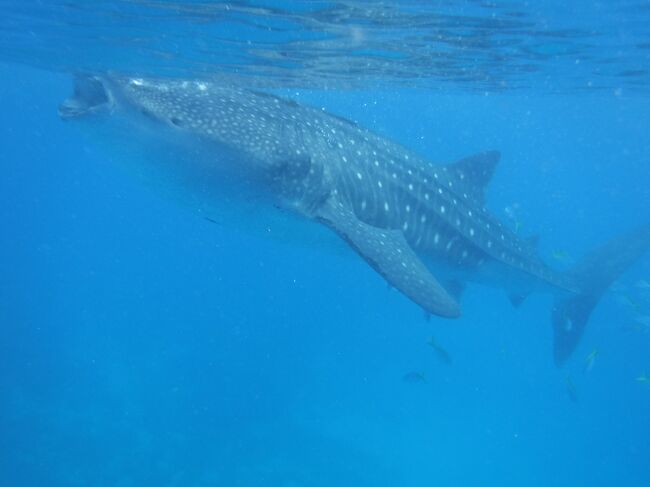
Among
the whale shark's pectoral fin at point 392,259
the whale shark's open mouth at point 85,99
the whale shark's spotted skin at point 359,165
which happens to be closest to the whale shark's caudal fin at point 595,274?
the whale shark's spotted skin at point 359,165

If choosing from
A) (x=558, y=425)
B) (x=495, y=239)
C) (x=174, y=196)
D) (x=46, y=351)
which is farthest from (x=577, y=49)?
(x=558, y=425)

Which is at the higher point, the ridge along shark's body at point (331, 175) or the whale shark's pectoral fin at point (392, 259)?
the ridge along shark's body at point (331, 175)

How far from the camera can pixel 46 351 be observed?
30.9m

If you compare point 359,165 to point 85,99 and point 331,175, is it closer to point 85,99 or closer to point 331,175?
point 331,175

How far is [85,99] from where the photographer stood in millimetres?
5305

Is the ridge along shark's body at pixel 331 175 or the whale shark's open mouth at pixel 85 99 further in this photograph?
the ridge along shark's body at pixel 331 175

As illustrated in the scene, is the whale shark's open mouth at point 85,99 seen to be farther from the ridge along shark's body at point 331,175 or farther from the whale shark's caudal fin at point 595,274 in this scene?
the whale shark's caudal fin at point 595,274

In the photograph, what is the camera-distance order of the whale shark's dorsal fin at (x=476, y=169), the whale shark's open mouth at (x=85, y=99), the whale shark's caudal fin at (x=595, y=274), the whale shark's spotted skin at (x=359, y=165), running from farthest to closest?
the whale shark's caudal fin at (x=595, y=274) → the whale shark's dorsal fin at (x=476, y=169) → the whale shark's spotted skin at (x=359, y=165) → the whale shark's open mouth at (x=85, y=99)

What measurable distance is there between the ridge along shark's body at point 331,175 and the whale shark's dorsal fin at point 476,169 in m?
0.02

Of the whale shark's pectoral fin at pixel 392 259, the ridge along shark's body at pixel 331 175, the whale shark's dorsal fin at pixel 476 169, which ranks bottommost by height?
the whale shark's pectoral fin at pixel 392 259

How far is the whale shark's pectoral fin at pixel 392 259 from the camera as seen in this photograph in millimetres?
5352

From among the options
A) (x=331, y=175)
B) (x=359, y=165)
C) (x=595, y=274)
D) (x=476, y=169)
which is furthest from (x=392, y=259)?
(x=595, y=274)

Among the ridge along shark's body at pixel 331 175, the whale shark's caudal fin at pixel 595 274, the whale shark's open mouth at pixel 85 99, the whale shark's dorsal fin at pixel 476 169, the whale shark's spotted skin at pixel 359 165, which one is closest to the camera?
the whale shark's open mouth at pixel 85 99

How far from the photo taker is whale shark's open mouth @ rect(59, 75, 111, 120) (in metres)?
5.00
